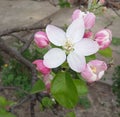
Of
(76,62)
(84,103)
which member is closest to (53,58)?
(76,62)

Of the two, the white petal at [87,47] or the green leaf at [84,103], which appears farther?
the green leaf at [84,103]

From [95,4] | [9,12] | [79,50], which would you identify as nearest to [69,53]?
[79,50]

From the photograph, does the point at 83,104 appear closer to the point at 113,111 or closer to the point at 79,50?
the point at 113,111

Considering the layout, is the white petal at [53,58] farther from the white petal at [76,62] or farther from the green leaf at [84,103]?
the green leaf at [84,103]

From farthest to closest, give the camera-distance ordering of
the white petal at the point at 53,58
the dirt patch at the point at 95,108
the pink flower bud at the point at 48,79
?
the dirt patch at the point at 95,108 < the pink flower bud at the point at 48,79 < the white petal at the point at 53,58

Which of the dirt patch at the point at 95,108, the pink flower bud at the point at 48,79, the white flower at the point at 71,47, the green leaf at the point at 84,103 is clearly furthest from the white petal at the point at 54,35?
the green leaf at the point at 84,103

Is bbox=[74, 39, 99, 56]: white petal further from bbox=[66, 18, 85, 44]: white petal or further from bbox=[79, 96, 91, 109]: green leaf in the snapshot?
bbox=[79, 96, 91, 109]: green leaf

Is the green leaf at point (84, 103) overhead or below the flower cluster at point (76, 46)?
below

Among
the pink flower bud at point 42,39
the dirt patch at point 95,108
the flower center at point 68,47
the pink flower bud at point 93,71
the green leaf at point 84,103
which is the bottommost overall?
the dirt patch at point 95,108
